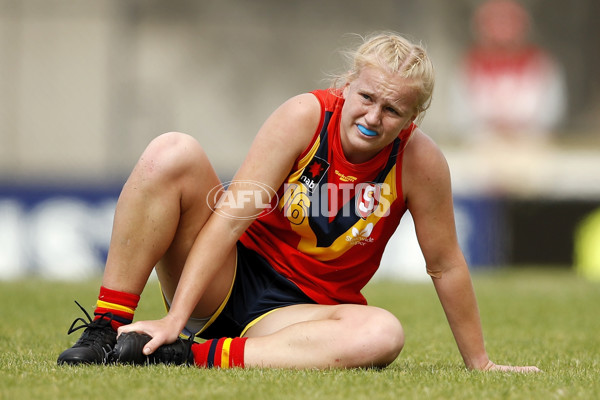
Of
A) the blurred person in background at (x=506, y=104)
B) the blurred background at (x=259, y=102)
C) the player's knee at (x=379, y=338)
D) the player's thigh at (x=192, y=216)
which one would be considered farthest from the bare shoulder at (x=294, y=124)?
the blurred person in background at (x=506, y=104)

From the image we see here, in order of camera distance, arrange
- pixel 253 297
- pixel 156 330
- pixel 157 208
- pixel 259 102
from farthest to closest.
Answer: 1. pixel 259 102
2. pixel 253 297
3. pixel 157 208
4. pixel 156 330

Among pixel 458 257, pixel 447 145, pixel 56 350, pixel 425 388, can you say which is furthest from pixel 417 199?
pixel 447 145

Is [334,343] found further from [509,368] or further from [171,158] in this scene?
[171,158]

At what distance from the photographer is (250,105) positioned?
42.6 feet

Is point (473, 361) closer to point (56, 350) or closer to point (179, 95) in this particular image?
point (56, 350)

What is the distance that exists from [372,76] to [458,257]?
0.69 meters

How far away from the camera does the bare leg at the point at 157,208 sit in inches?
119

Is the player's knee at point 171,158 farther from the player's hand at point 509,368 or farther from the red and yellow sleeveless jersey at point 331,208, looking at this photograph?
the player's hand at point 509,368

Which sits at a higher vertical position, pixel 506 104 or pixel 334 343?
pixel 506 104

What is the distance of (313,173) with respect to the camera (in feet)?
10.5

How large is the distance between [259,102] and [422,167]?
32.8 ft

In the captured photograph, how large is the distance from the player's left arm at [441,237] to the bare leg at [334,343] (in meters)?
0.32

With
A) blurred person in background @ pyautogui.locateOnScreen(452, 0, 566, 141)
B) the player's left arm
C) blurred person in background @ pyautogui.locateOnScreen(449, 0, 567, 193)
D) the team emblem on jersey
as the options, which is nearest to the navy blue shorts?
the team emblem on jersey

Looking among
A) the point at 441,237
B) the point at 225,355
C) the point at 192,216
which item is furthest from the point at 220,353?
the point at 441,237
